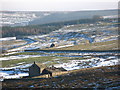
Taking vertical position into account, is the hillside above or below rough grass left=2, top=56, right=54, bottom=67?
above

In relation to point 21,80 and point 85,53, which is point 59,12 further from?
point 21,80

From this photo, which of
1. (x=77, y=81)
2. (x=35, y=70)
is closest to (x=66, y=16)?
(x=35, y=70)

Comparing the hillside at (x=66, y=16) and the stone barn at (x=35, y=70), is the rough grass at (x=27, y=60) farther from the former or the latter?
the hillside at (x=66, y=16)

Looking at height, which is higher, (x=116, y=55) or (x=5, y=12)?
(x=5, y=12)

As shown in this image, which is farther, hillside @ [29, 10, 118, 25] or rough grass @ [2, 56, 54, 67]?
hillside @ [29, 10, 118, 25]

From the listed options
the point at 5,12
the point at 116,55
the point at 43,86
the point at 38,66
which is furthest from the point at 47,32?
the point at 5,12

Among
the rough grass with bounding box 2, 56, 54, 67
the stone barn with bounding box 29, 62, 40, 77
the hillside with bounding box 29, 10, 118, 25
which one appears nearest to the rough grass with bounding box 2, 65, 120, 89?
the stone barn with bounding box 29, 62, 40, 77

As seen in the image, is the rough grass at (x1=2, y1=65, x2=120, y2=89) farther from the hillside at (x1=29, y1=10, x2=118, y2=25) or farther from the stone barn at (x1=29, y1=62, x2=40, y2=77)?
the hillside at (x1=29, y1=10, x2=118, y2=25)

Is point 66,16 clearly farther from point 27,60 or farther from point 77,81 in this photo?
point 77,81
